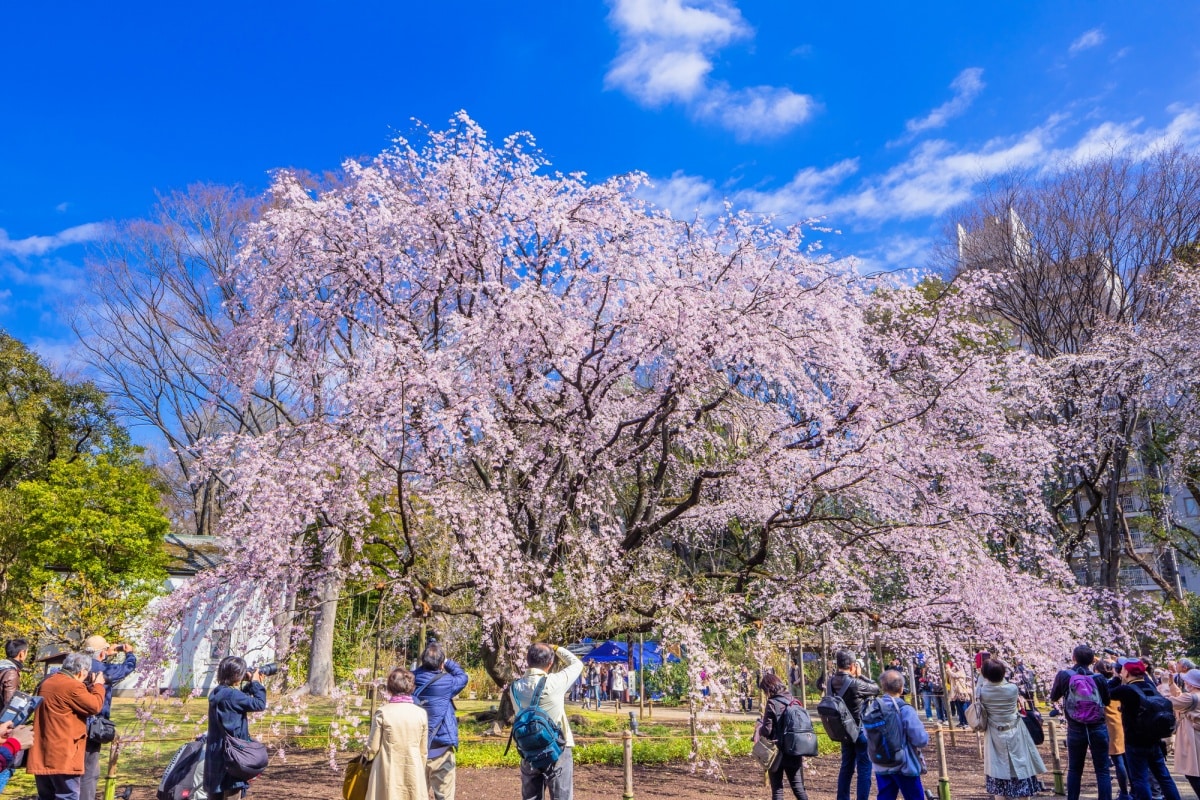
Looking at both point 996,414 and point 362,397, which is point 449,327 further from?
point 996,414

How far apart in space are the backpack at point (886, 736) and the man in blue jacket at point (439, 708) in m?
3.04

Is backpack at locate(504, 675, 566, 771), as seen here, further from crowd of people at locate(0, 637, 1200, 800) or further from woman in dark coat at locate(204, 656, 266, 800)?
woman in dark coat at locate(204, 656, 266, 800)

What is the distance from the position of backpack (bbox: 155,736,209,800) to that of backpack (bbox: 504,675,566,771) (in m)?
2.88

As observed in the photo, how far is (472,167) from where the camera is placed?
34.5 ft

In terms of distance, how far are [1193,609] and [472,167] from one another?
2097 cm

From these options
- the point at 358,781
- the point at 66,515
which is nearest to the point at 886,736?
the point at 358,781

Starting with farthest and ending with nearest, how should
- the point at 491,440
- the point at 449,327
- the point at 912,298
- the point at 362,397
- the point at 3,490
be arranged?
the point at 3,490, the point at 912,298, the point at 449,327, the point at 491,440, the point at 362,397

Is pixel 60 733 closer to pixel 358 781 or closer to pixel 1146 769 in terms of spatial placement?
pixel 358 781

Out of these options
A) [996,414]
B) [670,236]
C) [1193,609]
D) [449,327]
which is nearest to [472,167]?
[449,327]

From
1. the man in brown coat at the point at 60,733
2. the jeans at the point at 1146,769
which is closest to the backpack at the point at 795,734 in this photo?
the jeans at the point at 1146,769

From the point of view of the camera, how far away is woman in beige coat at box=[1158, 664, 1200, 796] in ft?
20.7

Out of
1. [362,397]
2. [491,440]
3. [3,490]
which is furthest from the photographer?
[3,490]

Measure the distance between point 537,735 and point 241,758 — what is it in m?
1.90

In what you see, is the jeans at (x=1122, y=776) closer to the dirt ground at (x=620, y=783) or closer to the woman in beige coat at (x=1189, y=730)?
the woman in beige coat at (x=1189, y=730)
